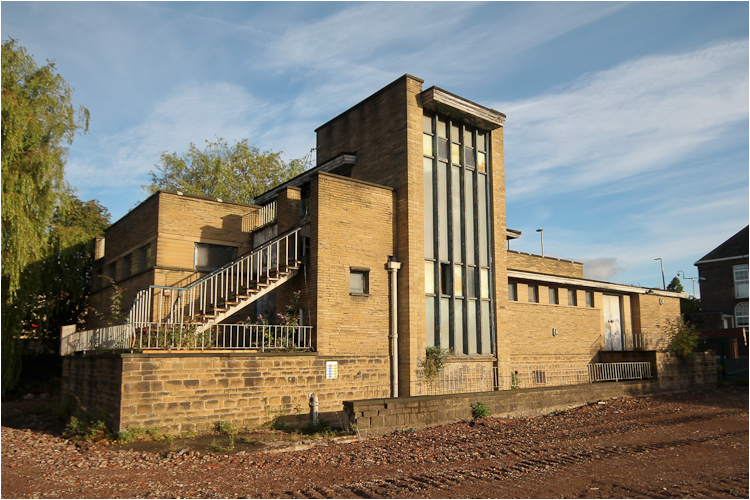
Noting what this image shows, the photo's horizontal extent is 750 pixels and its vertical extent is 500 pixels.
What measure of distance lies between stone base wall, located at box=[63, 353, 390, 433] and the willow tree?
3.44 meters

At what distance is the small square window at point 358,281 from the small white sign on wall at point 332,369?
6.98ft

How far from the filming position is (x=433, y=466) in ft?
29.8

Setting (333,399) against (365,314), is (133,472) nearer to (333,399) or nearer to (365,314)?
(333,399)

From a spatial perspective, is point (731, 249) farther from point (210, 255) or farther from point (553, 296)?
point (210, 255)

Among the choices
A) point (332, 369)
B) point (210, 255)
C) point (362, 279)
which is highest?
point (210, 255)

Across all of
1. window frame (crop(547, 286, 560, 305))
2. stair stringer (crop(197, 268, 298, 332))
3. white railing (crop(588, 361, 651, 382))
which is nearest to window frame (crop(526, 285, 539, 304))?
window frame (crop(547, 286, 560, 305))

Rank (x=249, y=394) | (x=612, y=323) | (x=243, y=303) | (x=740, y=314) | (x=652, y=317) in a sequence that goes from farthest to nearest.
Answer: (x=740, y=314) → (x=652, y=317) → (x=612, y=323) → (x=243, y=303) → (x=249, y=394)

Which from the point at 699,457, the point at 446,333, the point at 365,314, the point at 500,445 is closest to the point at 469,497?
the point at 500,445

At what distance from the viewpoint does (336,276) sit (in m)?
14.8

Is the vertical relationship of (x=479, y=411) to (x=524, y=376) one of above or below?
below

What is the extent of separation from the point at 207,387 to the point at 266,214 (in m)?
8.85

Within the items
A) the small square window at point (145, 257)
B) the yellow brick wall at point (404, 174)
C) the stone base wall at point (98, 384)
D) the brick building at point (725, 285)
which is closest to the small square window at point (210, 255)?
the small square window at point (145, 257)

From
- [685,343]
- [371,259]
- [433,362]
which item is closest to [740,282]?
[685,343]

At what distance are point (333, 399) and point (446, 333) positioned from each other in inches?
165
